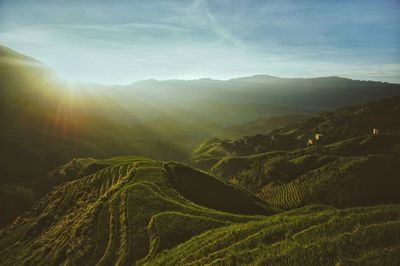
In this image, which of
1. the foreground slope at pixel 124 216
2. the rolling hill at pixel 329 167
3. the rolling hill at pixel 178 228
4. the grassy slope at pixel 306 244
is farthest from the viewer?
the rolling hill at pixel 329 167

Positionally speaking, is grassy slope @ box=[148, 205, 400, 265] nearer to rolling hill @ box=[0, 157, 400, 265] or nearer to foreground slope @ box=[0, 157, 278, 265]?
rolling hill @ box=[0, 157, 400, 265]

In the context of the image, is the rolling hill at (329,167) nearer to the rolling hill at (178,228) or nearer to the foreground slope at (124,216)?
the foreground slope at (124,216)

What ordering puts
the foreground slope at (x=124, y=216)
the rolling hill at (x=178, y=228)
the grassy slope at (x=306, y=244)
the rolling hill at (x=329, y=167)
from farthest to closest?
the rolling hill at (x=329, y=167)
the foreground slope at (x=124, y=216)
the rolling hill at (x=178, y=228)
the grassy slope at (x=306, y=244)

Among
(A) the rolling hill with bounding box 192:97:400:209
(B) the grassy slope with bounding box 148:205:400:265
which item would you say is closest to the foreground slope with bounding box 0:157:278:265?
(B) the grassy slope with bounding box 148:205:400:265

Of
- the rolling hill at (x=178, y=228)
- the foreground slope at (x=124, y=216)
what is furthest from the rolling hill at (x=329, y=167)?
the rolling hill at (x=178, y=228)

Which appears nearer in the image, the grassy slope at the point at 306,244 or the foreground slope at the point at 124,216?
the grassy slope at the point at 306,244

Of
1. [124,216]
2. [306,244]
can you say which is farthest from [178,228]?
[306,244]

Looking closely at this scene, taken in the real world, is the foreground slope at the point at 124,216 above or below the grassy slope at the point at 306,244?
below

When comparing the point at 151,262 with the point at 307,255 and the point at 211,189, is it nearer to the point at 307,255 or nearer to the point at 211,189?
the point at 307,255
